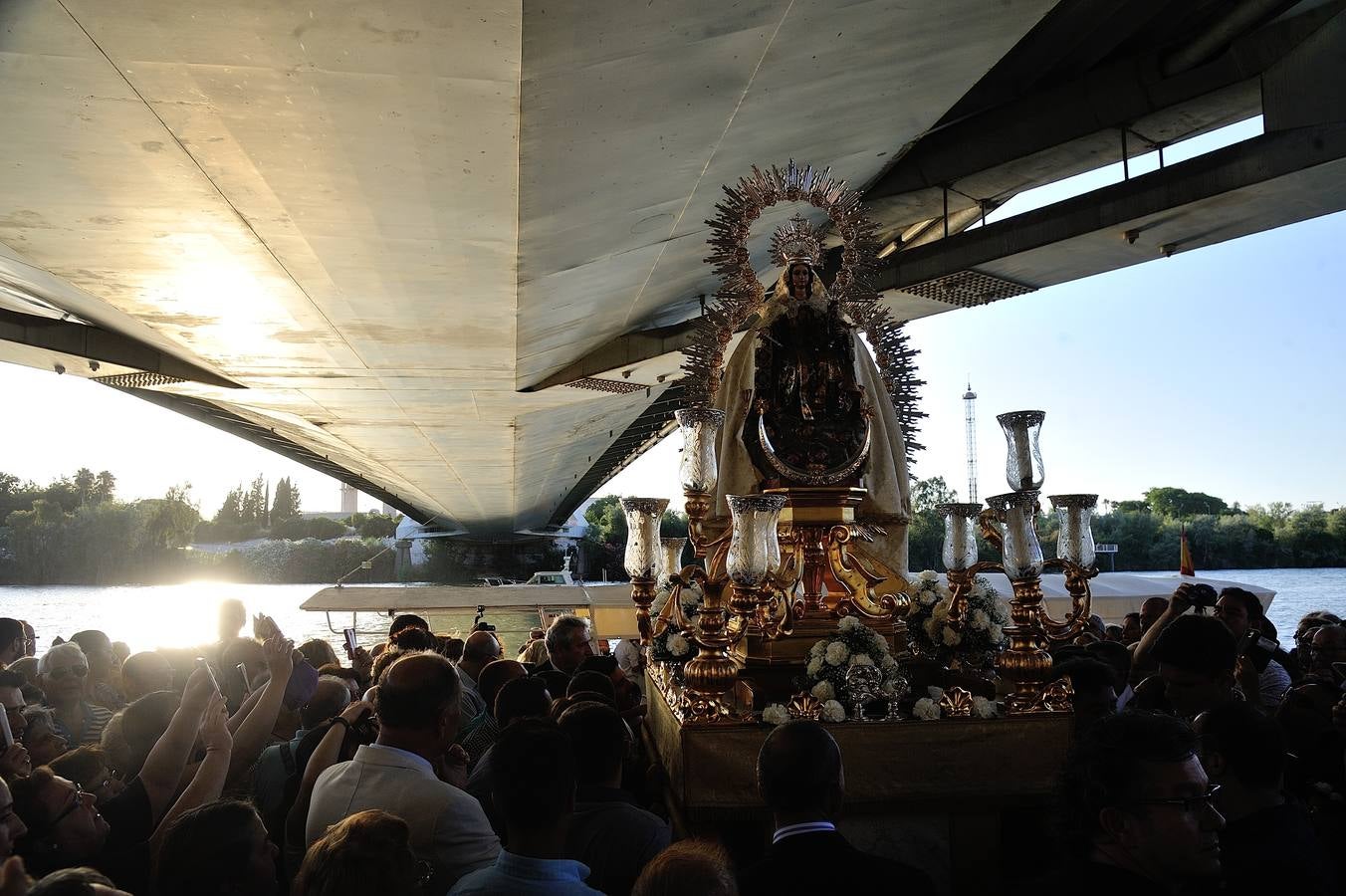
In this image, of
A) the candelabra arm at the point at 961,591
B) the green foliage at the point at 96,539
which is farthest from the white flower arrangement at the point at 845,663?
the green foliage at the point at 96,539

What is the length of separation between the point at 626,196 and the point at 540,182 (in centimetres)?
117

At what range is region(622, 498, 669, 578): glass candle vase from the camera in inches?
249

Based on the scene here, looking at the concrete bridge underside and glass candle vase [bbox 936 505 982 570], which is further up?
the concrete bridge underside

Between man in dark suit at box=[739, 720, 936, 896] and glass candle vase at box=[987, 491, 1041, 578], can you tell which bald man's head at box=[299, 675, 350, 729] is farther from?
glass candle vase at box=[987, 491, 1041, 578]

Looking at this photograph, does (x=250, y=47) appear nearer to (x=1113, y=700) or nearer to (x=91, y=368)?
(x=1113, y=700)

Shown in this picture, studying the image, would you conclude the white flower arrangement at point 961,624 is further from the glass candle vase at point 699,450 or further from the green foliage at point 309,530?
the green foliage at point 309,530

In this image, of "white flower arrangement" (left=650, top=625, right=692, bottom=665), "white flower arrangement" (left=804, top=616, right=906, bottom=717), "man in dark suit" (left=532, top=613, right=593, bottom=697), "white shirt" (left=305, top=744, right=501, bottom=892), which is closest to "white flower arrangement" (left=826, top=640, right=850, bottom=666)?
"white flower arrangement" (left=804, top=616, right=906, bottom=717)

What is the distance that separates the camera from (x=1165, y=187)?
10.7 meters

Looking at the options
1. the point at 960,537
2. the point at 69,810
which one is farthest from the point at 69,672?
the point at 960,537

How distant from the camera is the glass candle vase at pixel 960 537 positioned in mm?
6660

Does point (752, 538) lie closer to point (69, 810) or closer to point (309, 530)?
point (69, 810)

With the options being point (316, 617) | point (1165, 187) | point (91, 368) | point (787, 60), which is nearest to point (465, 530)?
point (316, 617)

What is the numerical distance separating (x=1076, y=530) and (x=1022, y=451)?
50 centimetres

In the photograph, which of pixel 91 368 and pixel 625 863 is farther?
pixel 91 368
